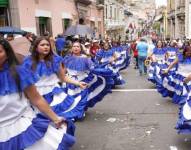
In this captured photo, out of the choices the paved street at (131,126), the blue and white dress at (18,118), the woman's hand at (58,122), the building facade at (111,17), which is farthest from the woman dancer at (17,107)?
the building facade at (111,17)

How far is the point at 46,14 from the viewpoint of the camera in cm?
1952

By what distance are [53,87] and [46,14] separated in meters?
14.0

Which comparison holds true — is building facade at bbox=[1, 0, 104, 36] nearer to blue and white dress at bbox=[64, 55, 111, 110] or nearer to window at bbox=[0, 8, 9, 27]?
window at bbox=[0, 8, 9, 27]

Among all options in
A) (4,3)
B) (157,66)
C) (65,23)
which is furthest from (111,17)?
(157,66)

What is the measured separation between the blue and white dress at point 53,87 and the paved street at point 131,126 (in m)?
0.66

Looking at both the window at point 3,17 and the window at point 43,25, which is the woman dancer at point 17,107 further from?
the window at point 43,25

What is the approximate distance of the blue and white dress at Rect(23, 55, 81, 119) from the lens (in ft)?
18.7

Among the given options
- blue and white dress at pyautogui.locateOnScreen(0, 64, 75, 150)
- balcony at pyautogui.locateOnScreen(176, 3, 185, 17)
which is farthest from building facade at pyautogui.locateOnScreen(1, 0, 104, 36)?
blue and white dress at pyautogui.locateOnScreen(0, 64, 75, 150)

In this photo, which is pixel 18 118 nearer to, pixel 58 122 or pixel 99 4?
pixel 58 122

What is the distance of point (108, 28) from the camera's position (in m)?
46.7

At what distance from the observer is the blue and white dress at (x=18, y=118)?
3.61 metres

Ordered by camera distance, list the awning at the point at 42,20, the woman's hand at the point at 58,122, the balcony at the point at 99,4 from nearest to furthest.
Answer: the woman's hand at the point at 58,122
the awning at the point at 42,20
the balcony at the point at 99,4

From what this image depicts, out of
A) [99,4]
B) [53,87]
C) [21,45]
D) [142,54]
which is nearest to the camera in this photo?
[53,87]

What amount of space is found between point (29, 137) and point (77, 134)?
3.14 metres
